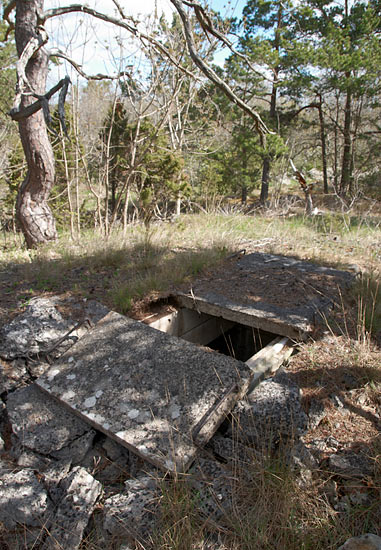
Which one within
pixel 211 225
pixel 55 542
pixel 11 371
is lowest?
pixel 55 542

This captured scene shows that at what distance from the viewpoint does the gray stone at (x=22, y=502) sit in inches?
59.0

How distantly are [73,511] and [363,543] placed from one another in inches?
45.9

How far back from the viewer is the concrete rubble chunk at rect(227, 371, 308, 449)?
1779mm

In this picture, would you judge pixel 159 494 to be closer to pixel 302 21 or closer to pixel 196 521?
pixel 196 521

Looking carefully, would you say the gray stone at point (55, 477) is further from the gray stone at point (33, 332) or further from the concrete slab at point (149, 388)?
the gray stone at point (33, 332)

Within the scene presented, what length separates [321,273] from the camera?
3.69m

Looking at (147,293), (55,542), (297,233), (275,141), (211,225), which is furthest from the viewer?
(275,141)

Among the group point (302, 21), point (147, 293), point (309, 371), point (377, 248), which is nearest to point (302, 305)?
point (309, 371)

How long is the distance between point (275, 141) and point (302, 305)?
9.62 metres

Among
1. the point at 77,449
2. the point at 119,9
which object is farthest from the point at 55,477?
the point at 119,9

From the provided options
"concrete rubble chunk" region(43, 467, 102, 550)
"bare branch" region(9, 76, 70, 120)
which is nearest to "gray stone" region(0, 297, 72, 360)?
"concrete rubble chunk" region(43, 467, 102, 550)

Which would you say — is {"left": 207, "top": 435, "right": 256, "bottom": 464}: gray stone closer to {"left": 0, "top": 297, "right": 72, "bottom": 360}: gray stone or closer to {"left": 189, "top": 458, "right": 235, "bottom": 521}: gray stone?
{"left": 189, "top": 458, "right": 235, "bottom": 521}: gray stone

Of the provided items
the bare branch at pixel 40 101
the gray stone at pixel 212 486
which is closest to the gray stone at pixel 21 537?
the gray stone at pixel 212 486

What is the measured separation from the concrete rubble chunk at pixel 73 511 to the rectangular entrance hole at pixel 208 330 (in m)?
1.32
